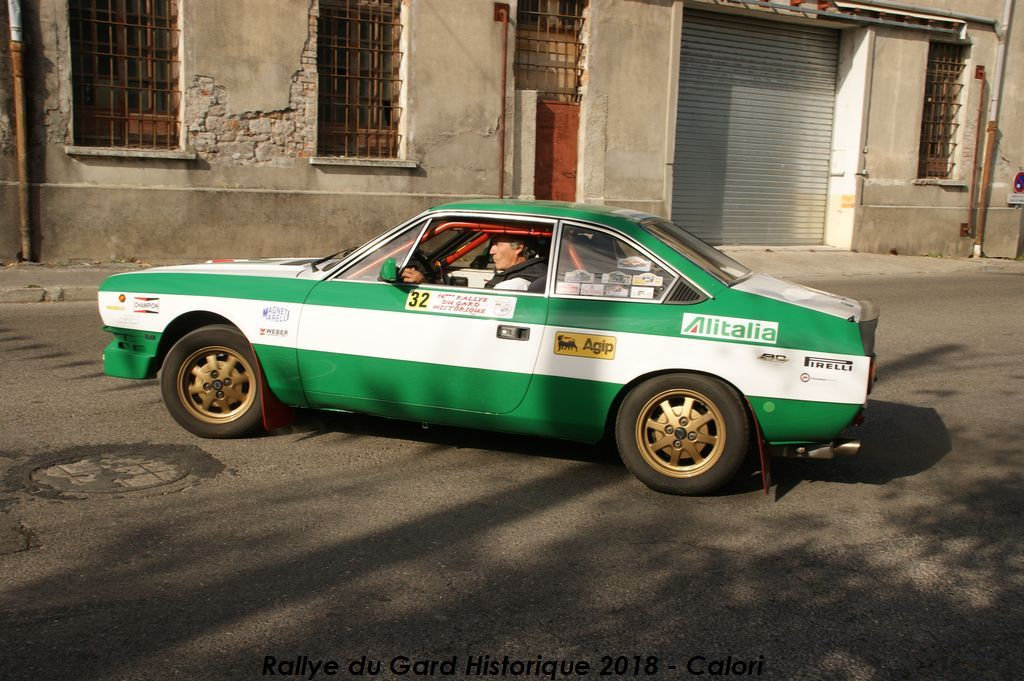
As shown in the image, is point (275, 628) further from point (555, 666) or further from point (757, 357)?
point (757, 357)

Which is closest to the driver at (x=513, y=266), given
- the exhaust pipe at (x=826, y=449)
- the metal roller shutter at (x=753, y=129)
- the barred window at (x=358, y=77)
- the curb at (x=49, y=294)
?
the exhaust pipe at (x=826, y=449)

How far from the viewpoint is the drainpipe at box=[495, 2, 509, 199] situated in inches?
685

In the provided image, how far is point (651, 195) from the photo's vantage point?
19.3 metres

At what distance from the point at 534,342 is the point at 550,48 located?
1403cm

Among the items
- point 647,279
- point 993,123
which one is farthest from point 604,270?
point 993,123

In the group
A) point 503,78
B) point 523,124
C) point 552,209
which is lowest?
point 552,209

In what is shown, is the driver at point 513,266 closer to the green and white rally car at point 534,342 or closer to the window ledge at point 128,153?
the green and white rally car at point 534,342

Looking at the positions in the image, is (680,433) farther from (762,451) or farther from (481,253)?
(481,253)

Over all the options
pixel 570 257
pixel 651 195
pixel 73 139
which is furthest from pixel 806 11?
pixel 570 257

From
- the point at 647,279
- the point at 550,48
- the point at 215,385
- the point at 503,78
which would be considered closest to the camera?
the point at 647,279

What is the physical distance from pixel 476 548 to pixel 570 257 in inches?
73.5

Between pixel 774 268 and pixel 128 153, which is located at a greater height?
pixel 128 153

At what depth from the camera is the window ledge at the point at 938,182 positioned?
22416mm

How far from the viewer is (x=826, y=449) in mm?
A: 5207
